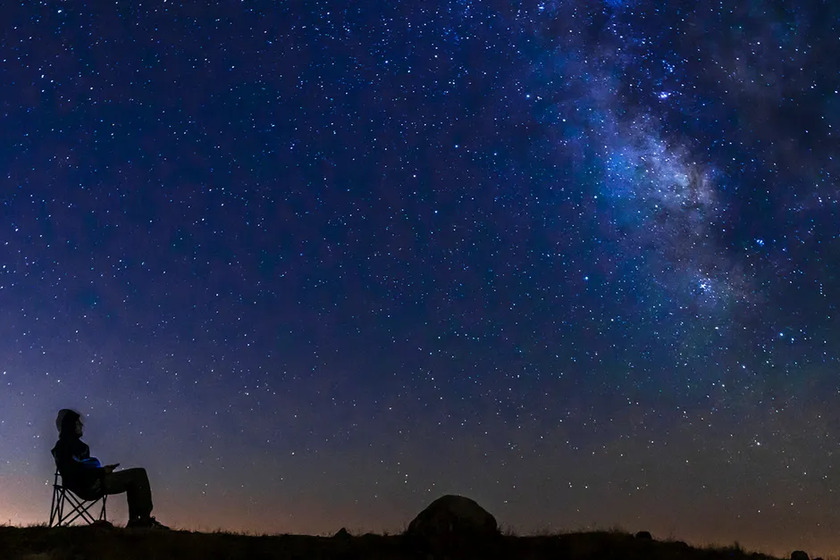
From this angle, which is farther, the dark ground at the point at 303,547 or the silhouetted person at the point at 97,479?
the silhouetted person at the point at 97,479

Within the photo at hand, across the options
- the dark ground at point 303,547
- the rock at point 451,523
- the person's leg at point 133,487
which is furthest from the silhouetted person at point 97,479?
the rock at point 451,523

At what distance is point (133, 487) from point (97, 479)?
26.4 inches

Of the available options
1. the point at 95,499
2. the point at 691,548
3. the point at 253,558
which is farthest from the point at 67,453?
the point at 691,548

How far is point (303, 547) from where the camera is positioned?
31.5ft

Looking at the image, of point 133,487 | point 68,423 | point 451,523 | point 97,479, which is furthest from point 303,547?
point 68,423

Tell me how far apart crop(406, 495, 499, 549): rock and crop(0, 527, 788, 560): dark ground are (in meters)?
0.12

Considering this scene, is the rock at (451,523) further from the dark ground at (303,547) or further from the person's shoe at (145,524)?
the person's shoe at (145,524)

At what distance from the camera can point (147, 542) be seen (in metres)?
9.30

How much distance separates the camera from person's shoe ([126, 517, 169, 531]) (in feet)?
34.2

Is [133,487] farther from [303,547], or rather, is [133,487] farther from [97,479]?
[303,547]

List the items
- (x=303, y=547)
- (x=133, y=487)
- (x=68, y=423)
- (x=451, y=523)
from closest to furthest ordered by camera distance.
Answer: (x=303, y=547) < (x=451, y=523) < (x=133, y=487) < (x=68, y=423)

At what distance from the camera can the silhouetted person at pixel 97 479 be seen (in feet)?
36.1

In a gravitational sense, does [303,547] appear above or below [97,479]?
below

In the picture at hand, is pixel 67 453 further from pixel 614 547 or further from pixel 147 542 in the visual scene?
pixel 614 547
